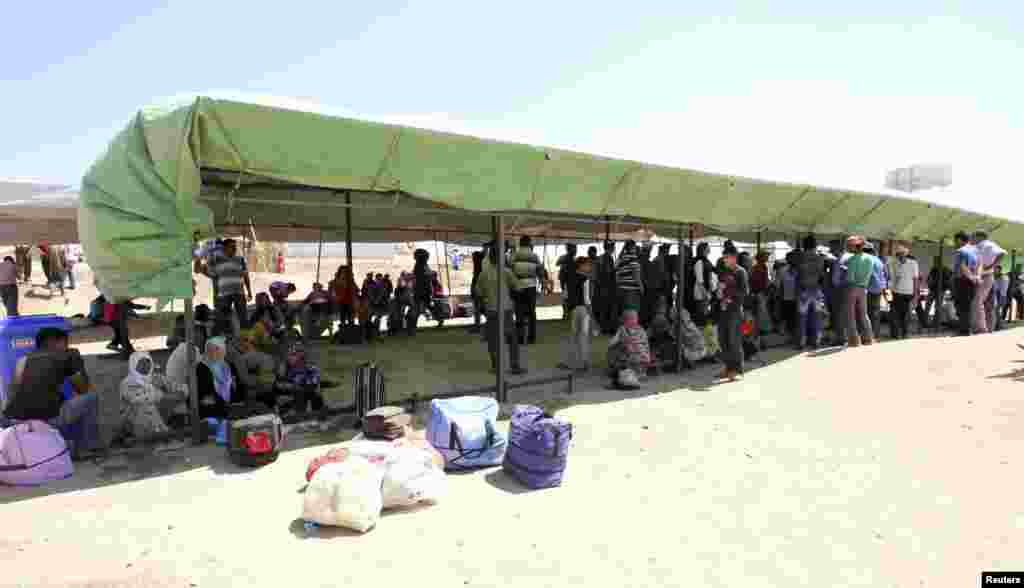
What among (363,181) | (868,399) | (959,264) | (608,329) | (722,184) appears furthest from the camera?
(608,329)

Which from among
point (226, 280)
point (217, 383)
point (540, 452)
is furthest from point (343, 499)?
point (226, 280)

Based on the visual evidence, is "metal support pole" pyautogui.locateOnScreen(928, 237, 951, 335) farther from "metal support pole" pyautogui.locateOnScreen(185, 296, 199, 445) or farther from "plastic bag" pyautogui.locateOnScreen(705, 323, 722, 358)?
"metal support pole" pyautogui.locateOnScreen(185, 296, 199, 445)

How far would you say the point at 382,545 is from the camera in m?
3.21

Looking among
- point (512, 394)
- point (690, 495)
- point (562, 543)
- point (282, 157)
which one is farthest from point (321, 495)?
point (512, 394)

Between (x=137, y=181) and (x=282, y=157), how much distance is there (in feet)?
3.50

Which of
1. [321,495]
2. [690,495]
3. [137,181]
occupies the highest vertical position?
[137,181]

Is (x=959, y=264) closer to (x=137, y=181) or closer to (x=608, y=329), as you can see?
(x=608, y=329)

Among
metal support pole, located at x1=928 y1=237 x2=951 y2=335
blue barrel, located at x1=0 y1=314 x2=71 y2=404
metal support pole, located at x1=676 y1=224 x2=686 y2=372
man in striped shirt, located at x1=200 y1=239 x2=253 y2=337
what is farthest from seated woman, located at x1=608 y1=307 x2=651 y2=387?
metal support pole, located at x1=928 y1=237 x2=951 y2=335

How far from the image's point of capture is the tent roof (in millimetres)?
8336

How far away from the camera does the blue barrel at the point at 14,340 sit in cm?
505

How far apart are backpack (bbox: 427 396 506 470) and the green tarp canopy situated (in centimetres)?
207

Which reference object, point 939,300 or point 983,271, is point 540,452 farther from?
point 939,300

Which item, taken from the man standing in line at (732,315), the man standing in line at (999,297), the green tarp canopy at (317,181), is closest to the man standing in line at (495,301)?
the green tarp canopy at (317,181)

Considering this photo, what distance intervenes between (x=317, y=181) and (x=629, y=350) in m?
4.26
